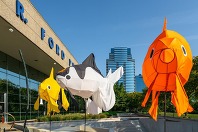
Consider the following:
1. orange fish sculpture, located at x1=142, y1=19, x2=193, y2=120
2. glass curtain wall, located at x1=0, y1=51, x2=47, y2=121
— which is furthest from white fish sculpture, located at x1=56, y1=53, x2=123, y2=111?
glass curtain wall, located at x1=0, y1=51, x2=47, y2=121

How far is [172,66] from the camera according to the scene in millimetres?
6027

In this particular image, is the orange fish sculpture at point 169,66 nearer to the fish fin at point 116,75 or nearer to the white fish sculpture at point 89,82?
the white fish sculpture at point 89,82

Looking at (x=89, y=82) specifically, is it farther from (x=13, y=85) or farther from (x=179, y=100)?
(x=13, y=85)

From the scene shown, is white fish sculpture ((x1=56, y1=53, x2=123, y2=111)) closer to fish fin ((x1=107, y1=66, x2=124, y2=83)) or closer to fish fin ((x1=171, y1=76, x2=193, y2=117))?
fish fin ((x1=107, y1=66, x2=124, y2=83))

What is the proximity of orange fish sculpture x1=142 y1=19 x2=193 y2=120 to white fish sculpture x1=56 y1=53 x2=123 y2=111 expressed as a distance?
615 centimetres

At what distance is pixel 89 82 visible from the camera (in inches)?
493

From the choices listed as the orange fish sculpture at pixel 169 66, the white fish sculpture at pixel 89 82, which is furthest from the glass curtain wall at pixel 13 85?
the orange fish sculpture at pixel 169 66

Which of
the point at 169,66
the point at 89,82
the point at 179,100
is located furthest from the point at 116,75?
the point at 179,100

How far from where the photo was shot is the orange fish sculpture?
19.6ft

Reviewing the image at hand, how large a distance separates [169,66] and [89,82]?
6.71 m

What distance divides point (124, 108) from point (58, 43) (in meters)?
30.0

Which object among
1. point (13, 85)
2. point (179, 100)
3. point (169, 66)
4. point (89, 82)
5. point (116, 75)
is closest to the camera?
point (179, 100)

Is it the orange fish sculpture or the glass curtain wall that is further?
the glass curtain wall

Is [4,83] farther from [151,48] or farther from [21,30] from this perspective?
[151,48]
